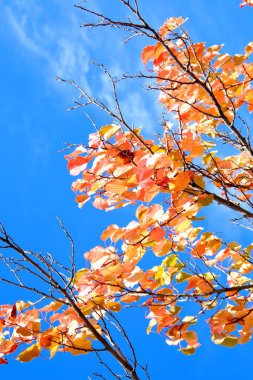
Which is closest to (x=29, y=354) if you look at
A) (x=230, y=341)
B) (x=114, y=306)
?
(x=114, y=306)

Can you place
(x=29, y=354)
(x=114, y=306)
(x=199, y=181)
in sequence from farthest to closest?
(x=114, y=306) < (x=199, y=181) < (x=29, y=354)

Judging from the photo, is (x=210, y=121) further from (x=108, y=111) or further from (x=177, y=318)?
(x=177, y=318)

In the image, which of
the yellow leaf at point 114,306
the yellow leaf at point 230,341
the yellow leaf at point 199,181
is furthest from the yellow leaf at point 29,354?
the yellow leaf at point 199,181

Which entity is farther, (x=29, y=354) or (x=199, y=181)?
(x=199, y=181)

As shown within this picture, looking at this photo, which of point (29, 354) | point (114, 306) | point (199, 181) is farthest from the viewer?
point (114, 306)

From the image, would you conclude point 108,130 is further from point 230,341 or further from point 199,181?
point 230,341

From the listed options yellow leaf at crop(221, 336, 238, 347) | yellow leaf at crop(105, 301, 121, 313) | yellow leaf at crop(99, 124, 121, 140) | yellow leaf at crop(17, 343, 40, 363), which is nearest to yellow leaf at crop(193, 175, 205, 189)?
yellow leaf at crop(99, 124, 121, 140)

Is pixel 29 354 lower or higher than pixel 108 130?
lower

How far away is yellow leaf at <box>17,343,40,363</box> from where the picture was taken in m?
2.35

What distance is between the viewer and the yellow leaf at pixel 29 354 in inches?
92.6

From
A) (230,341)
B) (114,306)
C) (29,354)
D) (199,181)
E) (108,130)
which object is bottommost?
(230,341)

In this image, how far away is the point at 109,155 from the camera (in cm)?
254

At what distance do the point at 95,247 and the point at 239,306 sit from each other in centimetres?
139

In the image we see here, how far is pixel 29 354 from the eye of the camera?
2361 millimetres
